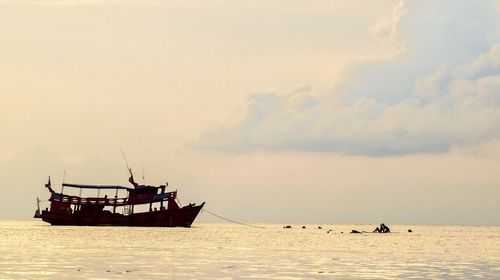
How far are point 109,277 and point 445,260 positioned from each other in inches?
1080

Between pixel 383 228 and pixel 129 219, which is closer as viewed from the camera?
pixel 129 219

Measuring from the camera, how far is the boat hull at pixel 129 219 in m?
126

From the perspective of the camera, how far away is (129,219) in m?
126

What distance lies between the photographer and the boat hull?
126 meters

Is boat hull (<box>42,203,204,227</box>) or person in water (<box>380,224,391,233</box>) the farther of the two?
person in water (<box>380,224,391,233</box>)

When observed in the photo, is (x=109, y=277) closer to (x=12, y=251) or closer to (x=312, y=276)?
(x=312, y=276)

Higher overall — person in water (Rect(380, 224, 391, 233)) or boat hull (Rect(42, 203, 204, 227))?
person in water (Rect(380, 224, 391, 233))

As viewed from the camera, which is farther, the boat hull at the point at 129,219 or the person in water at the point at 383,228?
the person in water at the point at 383,228

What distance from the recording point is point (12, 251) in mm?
59938

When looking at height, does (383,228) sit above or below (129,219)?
above

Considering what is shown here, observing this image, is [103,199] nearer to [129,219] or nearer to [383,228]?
[129,219]

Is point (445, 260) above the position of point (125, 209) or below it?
below

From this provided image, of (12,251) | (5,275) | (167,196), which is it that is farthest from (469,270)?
(167,196)

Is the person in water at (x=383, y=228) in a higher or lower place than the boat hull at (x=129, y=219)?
higher
